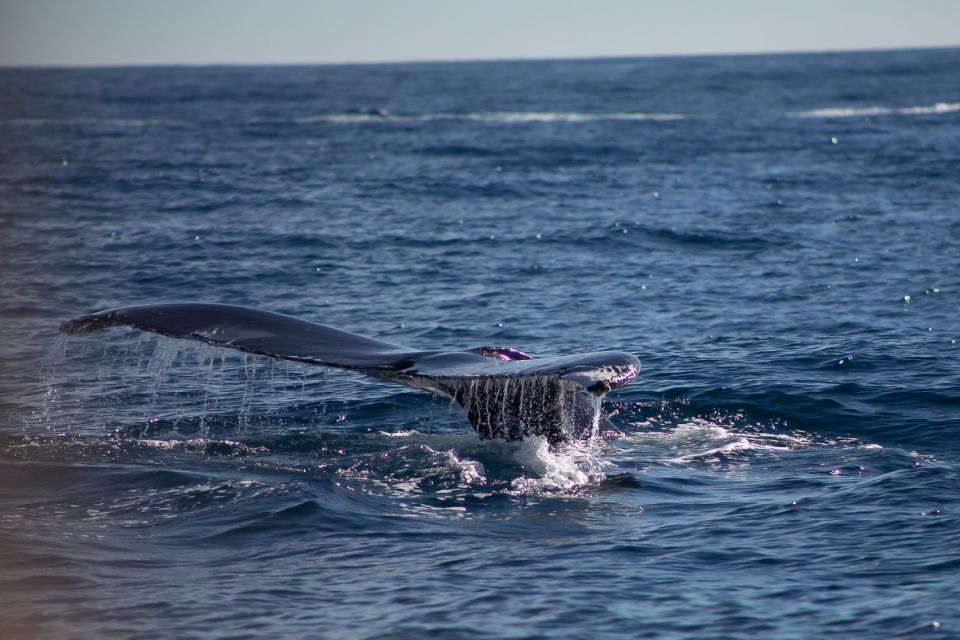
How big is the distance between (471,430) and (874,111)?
182 feet

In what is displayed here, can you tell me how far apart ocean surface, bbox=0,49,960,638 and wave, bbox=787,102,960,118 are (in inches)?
1021

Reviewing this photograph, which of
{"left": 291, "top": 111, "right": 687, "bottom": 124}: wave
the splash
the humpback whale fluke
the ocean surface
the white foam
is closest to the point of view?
the ocean surface

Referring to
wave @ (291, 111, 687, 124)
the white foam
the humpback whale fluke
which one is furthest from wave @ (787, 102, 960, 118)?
the humpback whale fluke

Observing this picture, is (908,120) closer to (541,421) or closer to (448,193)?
(448,193)

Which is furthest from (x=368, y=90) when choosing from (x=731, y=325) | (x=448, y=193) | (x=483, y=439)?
(x=483, y=439)

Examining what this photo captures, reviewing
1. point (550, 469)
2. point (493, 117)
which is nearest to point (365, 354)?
point (550, 469)

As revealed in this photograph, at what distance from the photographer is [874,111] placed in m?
61.6

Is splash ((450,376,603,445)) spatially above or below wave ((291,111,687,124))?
below

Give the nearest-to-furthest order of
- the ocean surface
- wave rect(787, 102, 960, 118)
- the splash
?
1. the ocean surface
2. the splash
3. wave rect(787, 102, 960, 118)

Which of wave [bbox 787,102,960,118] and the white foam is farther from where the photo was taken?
wave [bbox 787,102,960,118]

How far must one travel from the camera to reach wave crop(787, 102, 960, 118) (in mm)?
58438

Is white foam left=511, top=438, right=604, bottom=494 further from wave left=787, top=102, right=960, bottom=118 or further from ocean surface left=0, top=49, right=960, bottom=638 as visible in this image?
wave left=787, top=102, right=960, bottom=118

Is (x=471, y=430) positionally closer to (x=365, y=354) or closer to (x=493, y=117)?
(x=365, y=354)

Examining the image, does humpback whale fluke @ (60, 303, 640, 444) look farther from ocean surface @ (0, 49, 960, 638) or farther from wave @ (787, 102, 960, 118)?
wave @ (787, 102, 960, 118)
